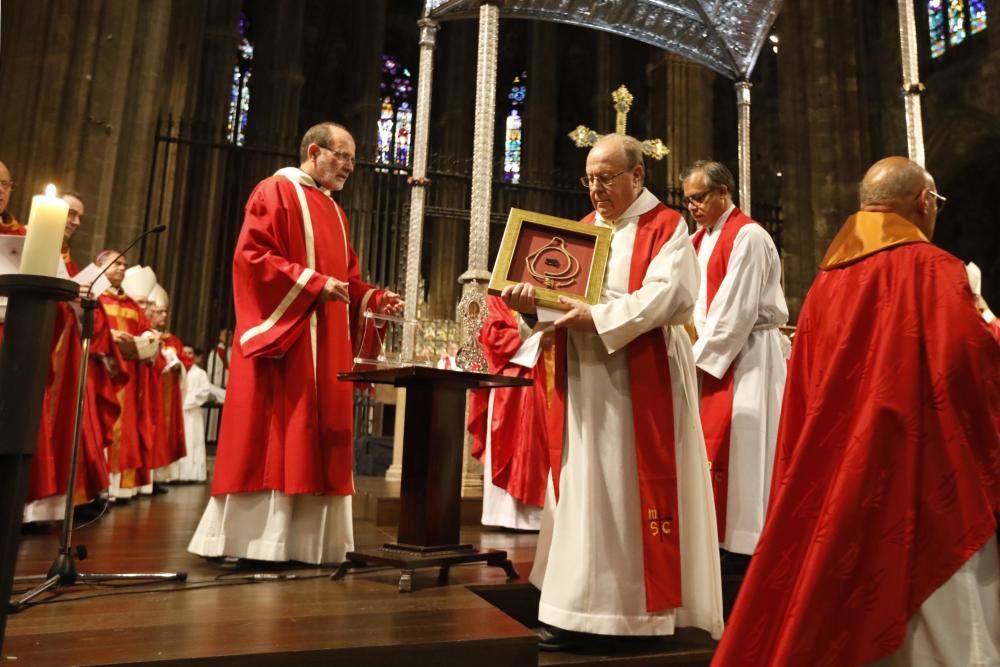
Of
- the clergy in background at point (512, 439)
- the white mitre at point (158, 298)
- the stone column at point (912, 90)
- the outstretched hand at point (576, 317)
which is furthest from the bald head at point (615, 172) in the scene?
the white mitre at point (158, 298)

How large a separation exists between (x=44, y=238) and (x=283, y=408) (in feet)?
6.73

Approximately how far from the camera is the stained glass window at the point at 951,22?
13.5 meters

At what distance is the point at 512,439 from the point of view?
4.74 m

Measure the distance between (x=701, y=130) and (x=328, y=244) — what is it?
1002 cm

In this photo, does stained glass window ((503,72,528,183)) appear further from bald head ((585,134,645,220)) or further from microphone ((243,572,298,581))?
microphone ((243,572,298,581))

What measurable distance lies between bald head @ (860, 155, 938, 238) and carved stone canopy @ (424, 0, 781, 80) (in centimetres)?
408

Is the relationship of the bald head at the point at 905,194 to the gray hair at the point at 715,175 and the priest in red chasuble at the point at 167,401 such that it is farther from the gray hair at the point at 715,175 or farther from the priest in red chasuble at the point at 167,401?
the priest in red chasuble at the point at 167,401

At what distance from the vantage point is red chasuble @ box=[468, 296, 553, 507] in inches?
179

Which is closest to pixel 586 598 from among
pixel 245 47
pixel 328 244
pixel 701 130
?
pixel 328 244

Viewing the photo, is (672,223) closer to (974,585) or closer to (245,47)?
(974,585)

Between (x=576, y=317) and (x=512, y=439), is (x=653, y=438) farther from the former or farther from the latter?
(x=512, y=439)

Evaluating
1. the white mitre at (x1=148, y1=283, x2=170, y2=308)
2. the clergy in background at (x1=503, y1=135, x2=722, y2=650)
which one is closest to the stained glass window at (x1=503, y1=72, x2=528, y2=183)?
the white mitre at (x1=148, y1=283, x2=170, y2=308)

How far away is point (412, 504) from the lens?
122 inches

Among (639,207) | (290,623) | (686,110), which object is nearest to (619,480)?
(639,207)
